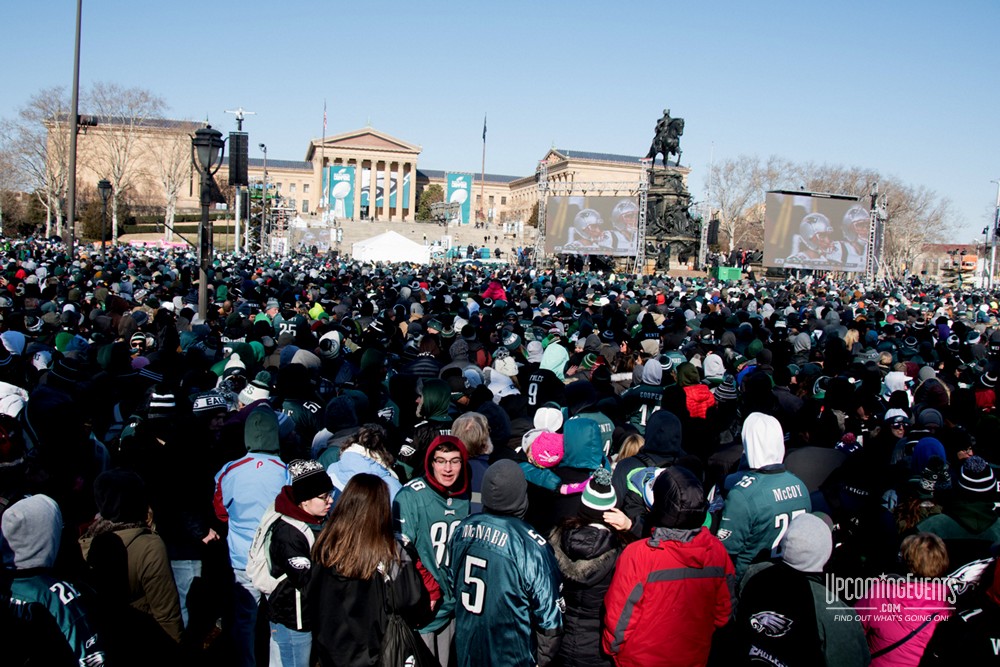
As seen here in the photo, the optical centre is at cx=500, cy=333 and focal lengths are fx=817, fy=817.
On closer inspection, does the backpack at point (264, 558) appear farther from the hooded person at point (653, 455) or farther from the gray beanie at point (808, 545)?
the gray beanie at point (808, 545)

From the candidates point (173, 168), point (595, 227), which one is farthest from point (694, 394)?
point (173, 168)

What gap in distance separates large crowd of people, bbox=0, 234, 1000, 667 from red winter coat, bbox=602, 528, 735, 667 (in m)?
0.01

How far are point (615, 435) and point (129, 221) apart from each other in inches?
3057

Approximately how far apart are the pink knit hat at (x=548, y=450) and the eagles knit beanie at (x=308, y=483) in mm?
1362

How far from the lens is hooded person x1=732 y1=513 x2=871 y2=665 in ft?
11.2

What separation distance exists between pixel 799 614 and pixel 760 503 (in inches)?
45.5

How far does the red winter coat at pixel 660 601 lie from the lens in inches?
137

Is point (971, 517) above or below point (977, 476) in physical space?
below

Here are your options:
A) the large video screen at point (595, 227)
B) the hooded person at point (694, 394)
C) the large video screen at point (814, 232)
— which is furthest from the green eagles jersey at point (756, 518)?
the large video screen at point (595, 227)

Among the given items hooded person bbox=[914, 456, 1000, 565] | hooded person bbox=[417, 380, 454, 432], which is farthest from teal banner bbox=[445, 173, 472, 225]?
hooded person bbox=[914, 456, 1000, 565]

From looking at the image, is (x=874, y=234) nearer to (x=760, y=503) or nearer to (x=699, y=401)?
(x=699, y=401)

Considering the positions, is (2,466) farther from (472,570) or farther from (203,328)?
(203,328)

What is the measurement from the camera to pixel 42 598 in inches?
126

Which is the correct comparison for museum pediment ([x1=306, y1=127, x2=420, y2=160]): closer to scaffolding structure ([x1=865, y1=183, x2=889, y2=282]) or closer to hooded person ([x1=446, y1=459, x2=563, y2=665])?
Answer: scaffolding structure ([x1=865, y1=183, x2=889, y2=282])
